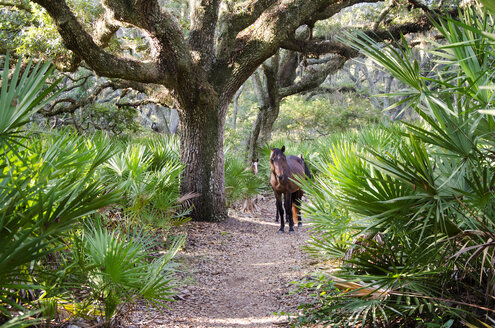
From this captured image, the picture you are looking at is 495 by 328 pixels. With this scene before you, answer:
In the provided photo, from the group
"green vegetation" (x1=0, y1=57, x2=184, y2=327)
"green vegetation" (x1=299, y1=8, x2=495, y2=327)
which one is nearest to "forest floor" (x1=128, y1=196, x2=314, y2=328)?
"green vegetation" (x1=0, y1=57, x2=184, y2=327)

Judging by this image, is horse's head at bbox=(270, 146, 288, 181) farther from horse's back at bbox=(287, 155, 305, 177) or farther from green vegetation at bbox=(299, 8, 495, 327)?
green vegetation at bbox=(299, 8, 495, 327)

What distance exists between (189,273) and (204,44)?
15.8 ft

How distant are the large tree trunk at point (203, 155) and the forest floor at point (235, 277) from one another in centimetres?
45

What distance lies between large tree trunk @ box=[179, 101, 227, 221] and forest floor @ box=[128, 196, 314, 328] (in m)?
0.45

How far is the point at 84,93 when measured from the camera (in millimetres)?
18094

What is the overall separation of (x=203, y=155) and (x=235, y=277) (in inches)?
129

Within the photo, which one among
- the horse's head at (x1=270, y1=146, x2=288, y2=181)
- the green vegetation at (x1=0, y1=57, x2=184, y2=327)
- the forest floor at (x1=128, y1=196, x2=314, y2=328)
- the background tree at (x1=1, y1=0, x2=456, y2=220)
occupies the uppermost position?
the background tree at (x1=1, y1=0, x2=456, y2=220)

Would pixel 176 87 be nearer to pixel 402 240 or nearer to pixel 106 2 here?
pixel 106 2

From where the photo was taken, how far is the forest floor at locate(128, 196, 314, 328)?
472 cm

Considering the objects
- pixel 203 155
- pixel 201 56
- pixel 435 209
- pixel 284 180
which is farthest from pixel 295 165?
pixel 435 209

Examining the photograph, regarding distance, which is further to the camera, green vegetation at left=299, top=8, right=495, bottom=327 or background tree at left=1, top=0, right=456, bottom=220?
background tree at left=1, top=0, right=456, bottom=220

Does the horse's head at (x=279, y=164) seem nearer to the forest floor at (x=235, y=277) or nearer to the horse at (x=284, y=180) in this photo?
the horse at (x=284, y=180)

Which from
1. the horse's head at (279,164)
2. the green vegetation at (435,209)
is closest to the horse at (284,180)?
the horse's head at (279,164)

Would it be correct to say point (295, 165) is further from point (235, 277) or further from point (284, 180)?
point (235, 277)
